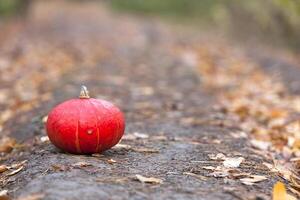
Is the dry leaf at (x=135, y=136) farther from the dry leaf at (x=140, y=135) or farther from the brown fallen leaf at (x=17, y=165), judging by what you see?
the brown fallen leaf at (x=17, y=165)

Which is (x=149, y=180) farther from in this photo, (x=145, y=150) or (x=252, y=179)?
Result: (x=145, y=150)

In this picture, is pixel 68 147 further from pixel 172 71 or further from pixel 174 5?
pixel 174 5

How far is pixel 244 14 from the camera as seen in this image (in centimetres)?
1688

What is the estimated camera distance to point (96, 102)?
155 inches

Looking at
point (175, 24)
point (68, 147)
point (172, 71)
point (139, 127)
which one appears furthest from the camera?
point (175, 24)

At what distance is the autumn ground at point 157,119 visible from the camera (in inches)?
130

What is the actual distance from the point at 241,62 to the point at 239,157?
7.75m

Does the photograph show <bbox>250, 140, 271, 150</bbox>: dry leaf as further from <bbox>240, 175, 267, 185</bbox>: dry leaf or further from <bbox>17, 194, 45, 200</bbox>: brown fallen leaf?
<bbox>17, 194, 45, 200</bbox>: brown fallen leaf

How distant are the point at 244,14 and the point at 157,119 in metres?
11.8

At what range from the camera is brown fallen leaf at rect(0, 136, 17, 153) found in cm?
461

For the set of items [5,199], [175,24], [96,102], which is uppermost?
[175,24]

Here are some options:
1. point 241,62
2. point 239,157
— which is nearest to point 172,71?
point 241,62

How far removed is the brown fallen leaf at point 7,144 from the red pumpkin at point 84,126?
792mm

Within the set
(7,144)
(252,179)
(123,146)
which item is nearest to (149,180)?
(252,179)
